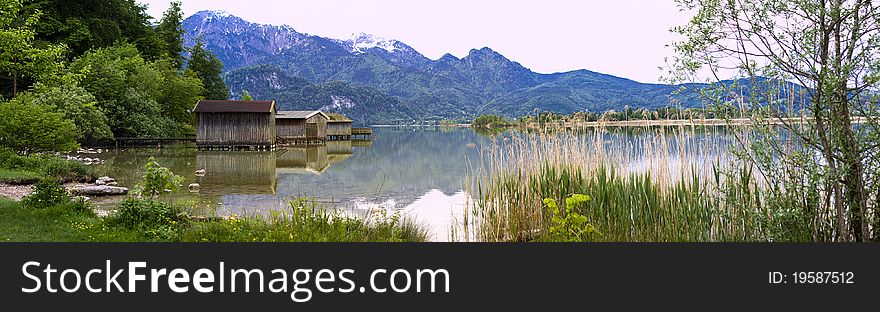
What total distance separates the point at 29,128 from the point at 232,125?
17.0 m

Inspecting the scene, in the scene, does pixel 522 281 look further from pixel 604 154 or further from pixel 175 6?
pixel 175 6

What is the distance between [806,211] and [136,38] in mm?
52143

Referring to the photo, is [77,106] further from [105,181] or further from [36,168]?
[105,181]

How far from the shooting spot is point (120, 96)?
3259 cm

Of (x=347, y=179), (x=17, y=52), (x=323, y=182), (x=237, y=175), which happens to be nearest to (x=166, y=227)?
(x=17, y=52)

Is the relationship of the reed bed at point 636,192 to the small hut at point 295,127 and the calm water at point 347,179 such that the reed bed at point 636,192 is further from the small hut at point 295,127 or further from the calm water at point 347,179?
the small hut at point 295,127

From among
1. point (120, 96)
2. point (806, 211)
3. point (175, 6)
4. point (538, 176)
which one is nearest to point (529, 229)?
point (538, 176)

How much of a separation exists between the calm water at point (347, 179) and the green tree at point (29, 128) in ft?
5.59

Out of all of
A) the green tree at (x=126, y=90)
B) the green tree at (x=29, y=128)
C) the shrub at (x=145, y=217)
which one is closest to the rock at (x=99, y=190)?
the green tree at (x=29, y=128)

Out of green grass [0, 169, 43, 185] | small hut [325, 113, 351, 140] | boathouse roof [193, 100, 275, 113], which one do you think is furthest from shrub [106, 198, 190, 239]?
small hut [325, 113, 351, 140]

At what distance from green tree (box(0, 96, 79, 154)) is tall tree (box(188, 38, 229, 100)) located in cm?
3926

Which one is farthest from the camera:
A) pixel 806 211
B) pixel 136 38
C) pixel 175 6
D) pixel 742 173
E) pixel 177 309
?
pixel 175 6

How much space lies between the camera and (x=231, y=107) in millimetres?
34156

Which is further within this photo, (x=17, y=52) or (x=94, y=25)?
(x=94, y=25)
